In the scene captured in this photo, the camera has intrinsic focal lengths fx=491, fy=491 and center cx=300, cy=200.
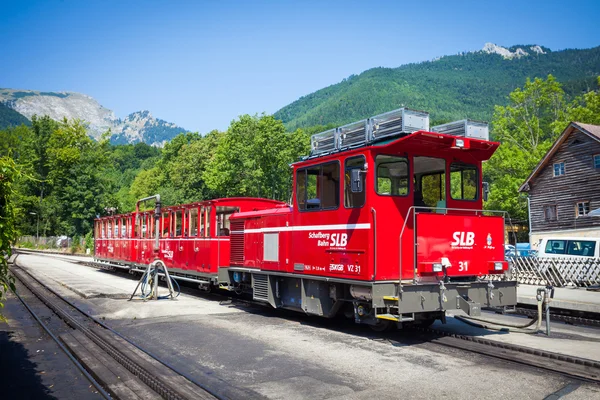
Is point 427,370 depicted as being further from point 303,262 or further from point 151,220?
point 151,220

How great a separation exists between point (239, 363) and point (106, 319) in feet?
18.7

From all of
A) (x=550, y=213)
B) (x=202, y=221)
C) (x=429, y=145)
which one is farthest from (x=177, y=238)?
(x=550, y=213)

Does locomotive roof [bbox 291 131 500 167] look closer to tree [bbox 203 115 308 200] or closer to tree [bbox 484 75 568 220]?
tree [bbox 484 75 568 220]

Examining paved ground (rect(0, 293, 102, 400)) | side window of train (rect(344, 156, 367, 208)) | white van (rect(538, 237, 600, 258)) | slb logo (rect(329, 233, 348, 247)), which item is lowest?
paved ground (rect(0, 293, 102, 400))

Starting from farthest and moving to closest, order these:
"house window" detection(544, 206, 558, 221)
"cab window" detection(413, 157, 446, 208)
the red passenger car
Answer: "house window" detection(544, 206, 558, 221)
the red passenger car
"cab window" detection(413, 157, 446, 208)

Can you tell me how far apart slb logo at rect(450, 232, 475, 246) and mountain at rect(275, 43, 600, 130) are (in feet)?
353

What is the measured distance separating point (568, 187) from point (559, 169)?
59.8 inches

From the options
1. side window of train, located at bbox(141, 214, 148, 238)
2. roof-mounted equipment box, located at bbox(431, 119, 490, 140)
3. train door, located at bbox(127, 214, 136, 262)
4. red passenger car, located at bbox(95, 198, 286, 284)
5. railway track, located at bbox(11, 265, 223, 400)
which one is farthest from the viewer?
train door, located at bbox(127, 214, 136, 262)

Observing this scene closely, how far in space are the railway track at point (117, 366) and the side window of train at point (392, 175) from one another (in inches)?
193

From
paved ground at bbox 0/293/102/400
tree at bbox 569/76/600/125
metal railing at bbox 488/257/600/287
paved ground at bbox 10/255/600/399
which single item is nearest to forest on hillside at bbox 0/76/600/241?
tree at bbox 569/76/600/125

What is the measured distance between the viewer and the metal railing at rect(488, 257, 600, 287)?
19.6m

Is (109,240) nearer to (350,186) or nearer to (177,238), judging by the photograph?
(177,238)

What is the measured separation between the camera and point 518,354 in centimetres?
Result: 806

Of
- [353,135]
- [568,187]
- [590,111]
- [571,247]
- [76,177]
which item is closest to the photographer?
[353,135]
